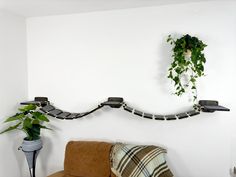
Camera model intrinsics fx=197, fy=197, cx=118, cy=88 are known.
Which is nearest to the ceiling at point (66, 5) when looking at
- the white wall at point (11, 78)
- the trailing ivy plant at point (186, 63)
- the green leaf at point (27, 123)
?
the white wall at point (11, 78)

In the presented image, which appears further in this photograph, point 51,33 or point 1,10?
point 51,33

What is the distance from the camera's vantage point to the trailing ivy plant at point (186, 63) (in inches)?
72.7

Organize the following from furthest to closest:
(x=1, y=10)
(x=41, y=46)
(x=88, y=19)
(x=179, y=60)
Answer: (x=41, y=46) → (x=88, y=19) → (x=1, y=10) → (x=179, y=60)

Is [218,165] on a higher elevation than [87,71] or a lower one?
lower

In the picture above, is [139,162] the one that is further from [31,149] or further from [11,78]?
[11,78]

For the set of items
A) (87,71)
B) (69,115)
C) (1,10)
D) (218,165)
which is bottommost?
(218,165)

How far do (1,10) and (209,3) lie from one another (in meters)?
2.19

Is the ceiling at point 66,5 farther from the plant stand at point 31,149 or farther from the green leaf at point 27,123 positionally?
the plant stand at point 31,149

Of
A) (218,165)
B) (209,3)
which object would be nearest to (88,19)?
(209,3)

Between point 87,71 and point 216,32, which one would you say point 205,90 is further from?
A: point 87,71

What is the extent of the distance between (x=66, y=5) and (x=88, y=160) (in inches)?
64.2

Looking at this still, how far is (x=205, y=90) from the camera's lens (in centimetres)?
200

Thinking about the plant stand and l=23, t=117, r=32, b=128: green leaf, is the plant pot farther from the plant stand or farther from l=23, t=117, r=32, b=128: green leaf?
l=23, t=117, r=32, b=128: green leaf

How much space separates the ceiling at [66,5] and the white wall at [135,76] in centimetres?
9
